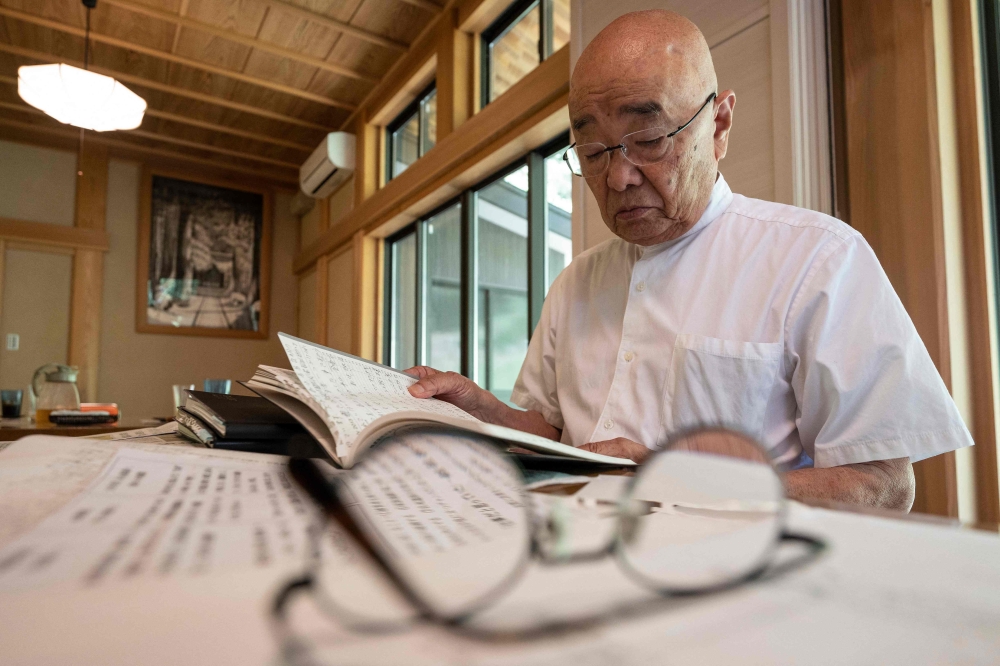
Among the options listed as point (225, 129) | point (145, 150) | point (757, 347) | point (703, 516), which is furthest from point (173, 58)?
point (703, 516)

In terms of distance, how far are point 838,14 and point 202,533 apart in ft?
4.99

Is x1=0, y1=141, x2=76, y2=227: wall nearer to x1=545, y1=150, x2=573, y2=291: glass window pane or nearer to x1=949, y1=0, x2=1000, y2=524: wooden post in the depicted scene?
x1=545, y1=150, x2=573, y2=291: glass window pane

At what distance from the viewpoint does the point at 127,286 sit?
4820 mm

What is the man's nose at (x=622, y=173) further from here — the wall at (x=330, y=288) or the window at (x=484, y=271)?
the wall at (x=330, y=288)

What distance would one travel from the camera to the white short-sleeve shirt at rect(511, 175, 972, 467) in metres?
0.65

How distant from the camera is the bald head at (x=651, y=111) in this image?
0.82m

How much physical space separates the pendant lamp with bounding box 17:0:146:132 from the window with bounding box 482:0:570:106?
1708 mm

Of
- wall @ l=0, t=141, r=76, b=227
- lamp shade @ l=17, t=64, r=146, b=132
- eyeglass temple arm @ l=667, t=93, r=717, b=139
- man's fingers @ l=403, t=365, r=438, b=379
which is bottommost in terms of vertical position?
man's fingers @ l=403, t=365, r=438, b=379

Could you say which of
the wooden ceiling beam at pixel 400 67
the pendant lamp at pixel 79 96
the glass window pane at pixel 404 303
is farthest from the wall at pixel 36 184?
the glass window pane at pixel 404 303

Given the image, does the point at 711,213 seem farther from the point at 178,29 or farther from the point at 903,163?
the point at 178,29

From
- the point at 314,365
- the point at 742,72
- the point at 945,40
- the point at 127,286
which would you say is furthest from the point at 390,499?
the point at 127,286

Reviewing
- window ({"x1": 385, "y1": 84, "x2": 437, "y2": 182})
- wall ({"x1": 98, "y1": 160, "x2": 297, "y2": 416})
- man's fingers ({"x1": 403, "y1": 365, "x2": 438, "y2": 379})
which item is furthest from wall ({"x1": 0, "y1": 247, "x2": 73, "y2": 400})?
man's fingers ({"x1": 403, "y1": 365, "x2": 438, "y2": 379})

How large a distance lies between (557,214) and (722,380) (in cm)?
188

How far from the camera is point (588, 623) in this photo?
15cm
